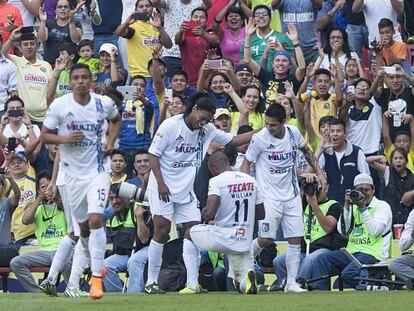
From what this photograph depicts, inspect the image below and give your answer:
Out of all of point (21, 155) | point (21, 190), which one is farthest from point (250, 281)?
point (21, 155)

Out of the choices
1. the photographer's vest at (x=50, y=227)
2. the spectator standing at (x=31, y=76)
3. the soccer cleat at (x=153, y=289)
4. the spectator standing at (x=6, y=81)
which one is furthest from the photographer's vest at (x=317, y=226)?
the spectator standing at (x=6, y=81)

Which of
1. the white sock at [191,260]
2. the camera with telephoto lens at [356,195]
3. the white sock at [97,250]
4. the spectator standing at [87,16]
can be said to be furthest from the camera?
the spectator standing at [87,16]

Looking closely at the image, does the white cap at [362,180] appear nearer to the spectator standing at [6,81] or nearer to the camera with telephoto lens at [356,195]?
the camera with telephoto lens at [356,195]

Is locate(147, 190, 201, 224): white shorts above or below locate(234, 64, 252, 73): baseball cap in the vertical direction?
below

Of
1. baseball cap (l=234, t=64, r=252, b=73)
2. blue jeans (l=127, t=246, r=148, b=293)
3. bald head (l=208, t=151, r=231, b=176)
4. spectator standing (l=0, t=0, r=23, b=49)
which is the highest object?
spectator standing (l=0, t=0, r=23, b=49)

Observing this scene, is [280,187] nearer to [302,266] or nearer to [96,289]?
[302,266]

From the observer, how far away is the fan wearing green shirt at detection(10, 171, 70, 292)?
70.0 feet

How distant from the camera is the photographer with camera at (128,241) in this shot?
20.7m

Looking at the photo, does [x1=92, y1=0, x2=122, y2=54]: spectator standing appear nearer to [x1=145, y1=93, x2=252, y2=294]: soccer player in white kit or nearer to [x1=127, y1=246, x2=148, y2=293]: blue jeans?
[x1=127, y1=246, x2=148, y2=293]: blue jeans

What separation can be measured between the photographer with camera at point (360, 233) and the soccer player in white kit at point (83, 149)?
446 centimetres

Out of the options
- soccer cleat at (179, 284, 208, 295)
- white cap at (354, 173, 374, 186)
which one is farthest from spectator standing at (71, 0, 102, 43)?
soccer cleat at (179, 284, 208, 295)

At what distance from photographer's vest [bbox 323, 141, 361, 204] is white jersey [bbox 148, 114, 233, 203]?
3.75 m

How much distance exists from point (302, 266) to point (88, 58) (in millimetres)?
7353

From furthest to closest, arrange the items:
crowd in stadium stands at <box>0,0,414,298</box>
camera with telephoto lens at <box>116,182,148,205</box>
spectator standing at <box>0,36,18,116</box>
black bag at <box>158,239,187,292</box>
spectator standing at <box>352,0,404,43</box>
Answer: spectator standing at <box>0,36,18,116</box>, spectator standing at <box>352,0,404,43</box>, black bag at <box>158,239,187,292</box>, camera with telephoto lens at <box>116,182,148,205</box>, crowd in stadium stands at <box>0,0,414,298</box>
